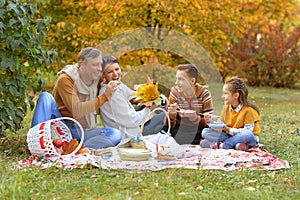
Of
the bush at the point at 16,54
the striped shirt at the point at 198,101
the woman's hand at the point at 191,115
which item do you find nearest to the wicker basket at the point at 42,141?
the bush at the point at 16,54

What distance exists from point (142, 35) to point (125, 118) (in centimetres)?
374

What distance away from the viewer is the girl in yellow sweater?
4.88 m

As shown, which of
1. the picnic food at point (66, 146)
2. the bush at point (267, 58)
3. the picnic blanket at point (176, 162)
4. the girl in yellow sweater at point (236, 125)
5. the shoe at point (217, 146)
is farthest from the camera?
the bush at point (267, 58)

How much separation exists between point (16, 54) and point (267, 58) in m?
9.70

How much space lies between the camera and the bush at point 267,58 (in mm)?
13484

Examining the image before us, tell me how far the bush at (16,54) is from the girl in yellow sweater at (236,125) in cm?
170

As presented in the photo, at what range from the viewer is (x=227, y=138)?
5.04m

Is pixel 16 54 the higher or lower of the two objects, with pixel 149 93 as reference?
higher

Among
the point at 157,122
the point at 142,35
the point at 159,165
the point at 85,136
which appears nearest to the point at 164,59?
the point at 142,35

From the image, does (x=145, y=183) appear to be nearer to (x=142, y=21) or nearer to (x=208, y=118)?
(x=208, y=118)

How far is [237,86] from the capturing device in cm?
501

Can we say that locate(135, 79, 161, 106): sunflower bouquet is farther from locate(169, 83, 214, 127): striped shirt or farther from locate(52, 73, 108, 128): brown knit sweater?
locate(169, 83, 214, 127): striped shirt

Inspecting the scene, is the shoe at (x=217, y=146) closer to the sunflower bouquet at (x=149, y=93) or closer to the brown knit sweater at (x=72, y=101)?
the sunflower bouquet at (x=149, y=93)

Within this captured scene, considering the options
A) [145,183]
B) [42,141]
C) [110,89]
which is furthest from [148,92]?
[145,183]
